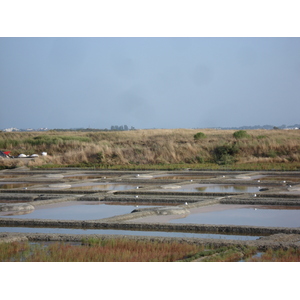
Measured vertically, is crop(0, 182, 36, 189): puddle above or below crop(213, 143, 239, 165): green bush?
below

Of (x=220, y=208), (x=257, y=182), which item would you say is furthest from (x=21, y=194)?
(x=257, y=182)

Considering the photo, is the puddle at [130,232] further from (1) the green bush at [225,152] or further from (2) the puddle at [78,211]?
(1) the green bush at [225,152]

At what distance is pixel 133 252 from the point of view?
4.97 metres

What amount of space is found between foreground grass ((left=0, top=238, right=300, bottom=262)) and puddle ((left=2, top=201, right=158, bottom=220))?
6.39 feet

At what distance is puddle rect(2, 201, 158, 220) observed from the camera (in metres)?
7.39

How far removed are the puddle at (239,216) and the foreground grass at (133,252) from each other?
154 centimetres

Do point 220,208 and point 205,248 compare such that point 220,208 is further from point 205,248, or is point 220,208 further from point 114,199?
point 205,248

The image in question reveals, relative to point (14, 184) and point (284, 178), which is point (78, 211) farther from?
point (284, 178)

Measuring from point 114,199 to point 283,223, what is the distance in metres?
3.19

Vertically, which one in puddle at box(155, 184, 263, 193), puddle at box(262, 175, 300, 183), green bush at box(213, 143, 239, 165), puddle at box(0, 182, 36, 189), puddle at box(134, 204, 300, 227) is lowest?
puddle at box(134, 204, 300, 227)

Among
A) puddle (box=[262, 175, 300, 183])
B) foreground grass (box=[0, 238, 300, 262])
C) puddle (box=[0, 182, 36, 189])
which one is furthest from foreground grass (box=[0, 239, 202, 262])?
puddle (box=[262, 175, 300, 183])

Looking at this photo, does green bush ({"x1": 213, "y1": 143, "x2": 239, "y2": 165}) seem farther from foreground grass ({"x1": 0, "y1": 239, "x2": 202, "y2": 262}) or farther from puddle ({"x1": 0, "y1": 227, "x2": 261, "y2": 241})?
foreground grass ({"x1": 0, "y1": 239, "x2": 202, "y2": 262})

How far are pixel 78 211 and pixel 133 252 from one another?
306 centimetres

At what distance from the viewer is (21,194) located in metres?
9.65
